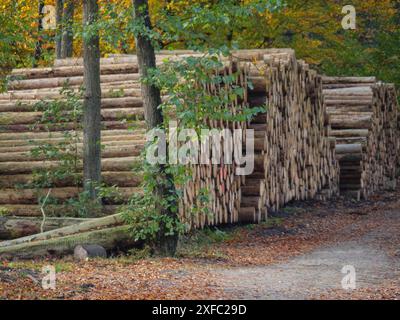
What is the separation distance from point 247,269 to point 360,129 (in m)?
15.5

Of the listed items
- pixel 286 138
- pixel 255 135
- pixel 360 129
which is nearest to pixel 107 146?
pixel 255 135

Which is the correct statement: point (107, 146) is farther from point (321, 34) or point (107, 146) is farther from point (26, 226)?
point (321, 34)

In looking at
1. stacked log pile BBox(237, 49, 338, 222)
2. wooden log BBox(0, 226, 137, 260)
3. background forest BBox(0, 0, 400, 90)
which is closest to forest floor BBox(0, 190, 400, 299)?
wooden log BBox(0, 226, 137, 260)

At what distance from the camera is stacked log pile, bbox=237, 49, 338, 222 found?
2019 cm

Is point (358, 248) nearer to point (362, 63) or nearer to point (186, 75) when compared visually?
point (186, 75)

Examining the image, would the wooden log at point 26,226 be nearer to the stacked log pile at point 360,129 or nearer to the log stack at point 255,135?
the log stack at point 255,135

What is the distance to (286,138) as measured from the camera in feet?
73.9

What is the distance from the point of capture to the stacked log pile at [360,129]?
1097 inches

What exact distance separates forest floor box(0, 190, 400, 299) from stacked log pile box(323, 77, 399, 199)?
7264 millimetres

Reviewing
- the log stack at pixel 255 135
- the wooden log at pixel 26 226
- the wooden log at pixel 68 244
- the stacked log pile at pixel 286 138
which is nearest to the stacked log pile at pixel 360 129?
the log stack at pixel 255 135

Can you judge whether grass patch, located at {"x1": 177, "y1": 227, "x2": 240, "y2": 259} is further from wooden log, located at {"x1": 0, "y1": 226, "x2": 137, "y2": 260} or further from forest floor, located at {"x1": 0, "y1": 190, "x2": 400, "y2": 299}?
wooden log, located at {"x1": 0, "y1": 226, "x2": 137, "y2": 260}

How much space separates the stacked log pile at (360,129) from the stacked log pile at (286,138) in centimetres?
72

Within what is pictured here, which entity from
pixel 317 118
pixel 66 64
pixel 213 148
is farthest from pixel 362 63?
pixel 213 148
